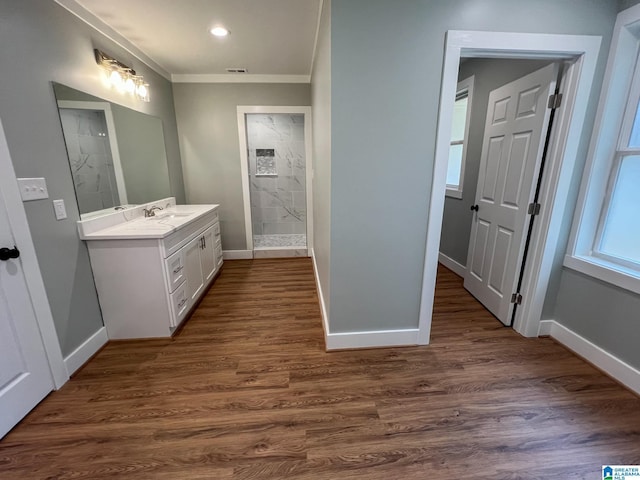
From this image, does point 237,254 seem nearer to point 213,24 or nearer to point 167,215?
point 167,215

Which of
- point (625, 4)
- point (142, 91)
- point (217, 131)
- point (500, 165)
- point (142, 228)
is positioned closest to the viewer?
point (625, 4)

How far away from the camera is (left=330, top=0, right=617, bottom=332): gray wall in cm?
162

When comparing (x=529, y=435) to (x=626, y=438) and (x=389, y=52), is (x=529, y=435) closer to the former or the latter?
(x=626, y=438)

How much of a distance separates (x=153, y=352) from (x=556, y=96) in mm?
3552

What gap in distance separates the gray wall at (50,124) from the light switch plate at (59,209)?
3 cm

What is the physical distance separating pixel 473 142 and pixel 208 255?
341 centimetres

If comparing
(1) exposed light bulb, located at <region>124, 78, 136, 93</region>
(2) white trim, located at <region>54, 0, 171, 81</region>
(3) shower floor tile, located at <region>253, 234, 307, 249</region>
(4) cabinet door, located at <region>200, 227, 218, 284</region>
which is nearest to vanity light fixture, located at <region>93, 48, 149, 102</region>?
(1) exposed light bulb, located at <region>124, 78, 136, 93</region>

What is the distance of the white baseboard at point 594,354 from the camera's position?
1734mm

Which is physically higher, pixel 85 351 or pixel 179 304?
pixel 179 304

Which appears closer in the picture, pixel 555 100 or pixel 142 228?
pixel 555 100

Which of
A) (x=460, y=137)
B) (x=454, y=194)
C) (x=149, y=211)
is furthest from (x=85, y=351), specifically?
(x=460, y=137)

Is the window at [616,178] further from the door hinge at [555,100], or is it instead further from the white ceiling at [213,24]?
the white ceiling at [213,24]

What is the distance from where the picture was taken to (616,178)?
6.18ft

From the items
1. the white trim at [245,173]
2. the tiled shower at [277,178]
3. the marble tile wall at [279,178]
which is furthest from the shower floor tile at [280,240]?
the white trim at [245,173]
